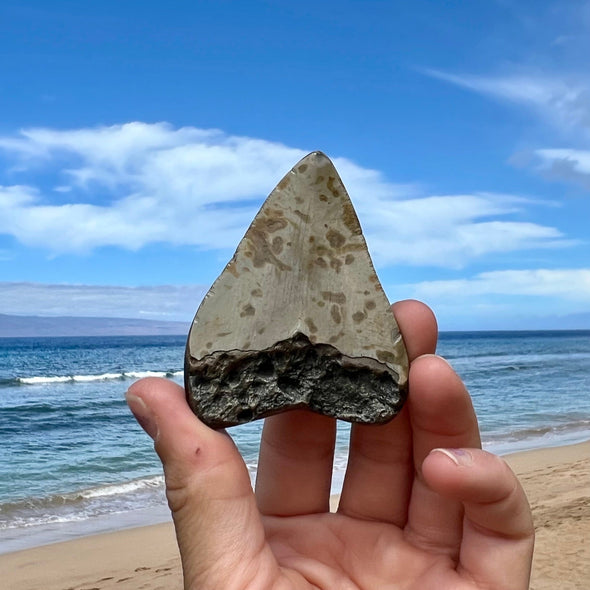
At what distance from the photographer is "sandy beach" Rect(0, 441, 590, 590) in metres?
5.57

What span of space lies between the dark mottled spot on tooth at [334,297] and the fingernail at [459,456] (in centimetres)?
59

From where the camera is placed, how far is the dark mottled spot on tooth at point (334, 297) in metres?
2.23

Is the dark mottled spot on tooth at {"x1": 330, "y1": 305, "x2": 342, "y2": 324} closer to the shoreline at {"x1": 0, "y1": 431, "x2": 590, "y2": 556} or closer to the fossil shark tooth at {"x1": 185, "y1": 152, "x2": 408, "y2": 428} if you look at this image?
the fossil shark tooth at {"x1": 185, "y1": 152, "x2": 408, "y2": 428}

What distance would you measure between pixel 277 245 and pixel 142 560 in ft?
15.7

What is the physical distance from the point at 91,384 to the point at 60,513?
16.8 meters

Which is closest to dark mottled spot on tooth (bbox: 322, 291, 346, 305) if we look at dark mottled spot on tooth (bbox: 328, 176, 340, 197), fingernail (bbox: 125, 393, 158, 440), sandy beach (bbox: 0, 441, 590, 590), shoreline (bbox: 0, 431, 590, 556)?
dark mottled spot on tooth (bbox: 328, 176, 340, 197)

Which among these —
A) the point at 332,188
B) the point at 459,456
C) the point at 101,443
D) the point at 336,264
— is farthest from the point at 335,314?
the point at 101,443

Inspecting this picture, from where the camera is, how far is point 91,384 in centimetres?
2362

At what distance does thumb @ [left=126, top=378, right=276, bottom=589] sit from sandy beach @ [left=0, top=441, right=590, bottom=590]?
3.94m

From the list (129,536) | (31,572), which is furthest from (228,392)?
(129,536)

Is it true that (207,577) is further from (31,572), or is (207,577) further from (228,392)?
(31,572)

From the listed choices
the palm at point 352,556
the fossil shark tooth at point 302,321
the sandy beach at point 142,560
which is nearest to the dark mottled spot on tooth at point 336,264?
the fossil shark tooth at point 302,321

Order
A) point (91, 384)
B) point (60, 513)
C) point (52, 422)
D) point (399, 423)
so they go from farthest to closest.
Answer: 1. point (91, 384)
2. point (52, 422)
3. point (60, 513)
4. point (399, 423)

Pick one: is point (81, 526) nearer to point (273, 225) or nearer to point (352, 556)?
point (352, 556)
